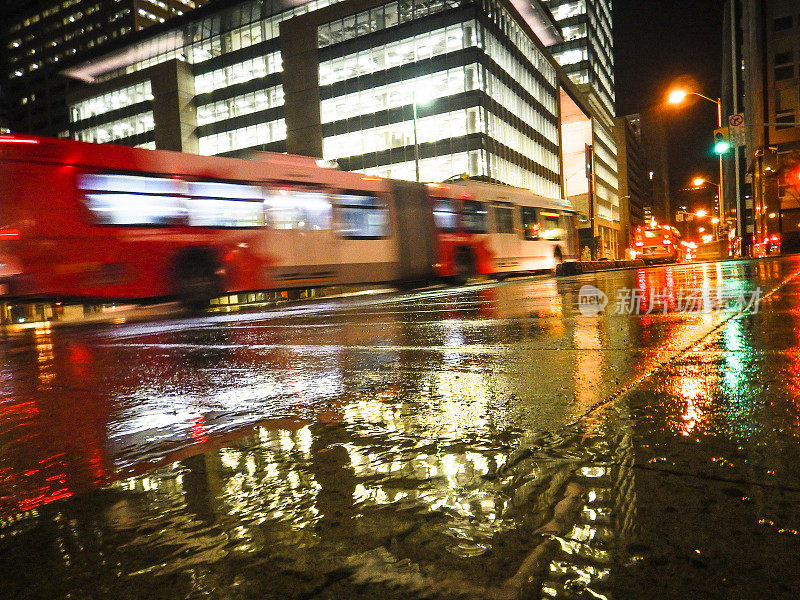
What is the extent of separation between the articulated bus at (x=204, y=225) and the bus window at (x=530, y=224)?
3.06 metres

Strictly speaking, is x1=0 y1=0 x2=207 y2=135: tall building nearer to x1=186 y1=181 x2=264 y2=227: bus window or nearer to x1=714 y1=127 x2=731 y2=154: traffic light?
x1=186 y1=181 x2=264 y2=227: bus window

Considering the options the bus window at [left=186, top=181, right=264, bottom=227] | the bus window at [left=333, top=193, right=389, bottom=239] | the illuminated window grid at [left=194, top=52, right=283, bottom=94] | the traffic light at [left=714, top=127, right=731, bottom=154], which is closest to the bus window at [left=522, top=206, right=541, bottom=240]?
the bus window at [left=333, top=193, right=389, bottom=239]

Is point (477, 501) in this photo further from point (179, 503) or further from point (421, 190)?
point (421, 190)

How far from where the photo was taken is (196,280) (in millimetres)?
12289

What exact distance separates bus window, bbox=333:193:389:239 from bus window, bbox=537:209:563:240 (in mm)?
8411

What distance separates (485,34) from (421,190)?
37521 millimetres

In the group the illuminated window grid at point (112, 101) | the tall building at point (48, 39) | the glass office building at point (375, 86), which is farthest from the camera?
the tall building at point (48, 39)

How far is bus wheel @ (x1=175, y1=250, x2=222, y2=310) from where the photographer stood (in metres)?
12.1

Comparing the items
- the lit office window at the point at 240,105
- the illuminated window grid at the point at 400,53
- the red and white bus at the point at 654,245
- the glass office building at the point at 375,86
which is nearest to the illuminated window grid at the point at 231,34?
the glass office building at the point at 375,86

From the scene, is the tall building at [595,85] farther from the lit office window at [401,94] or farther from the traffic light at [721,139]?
the traffic light at [721,139]

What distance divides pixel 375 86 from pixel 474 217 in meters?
35.7

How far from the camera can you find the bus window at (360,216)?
50.3 ft

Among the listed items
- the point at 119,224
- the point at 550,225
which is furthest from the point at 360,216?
the point at 550,225

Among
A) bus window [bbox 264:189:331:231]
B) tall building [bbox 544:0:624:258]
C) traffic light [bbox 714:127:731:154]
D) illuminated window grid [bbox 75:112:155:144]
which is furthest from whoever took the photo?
tall building [bbox 544:0:624:258]
